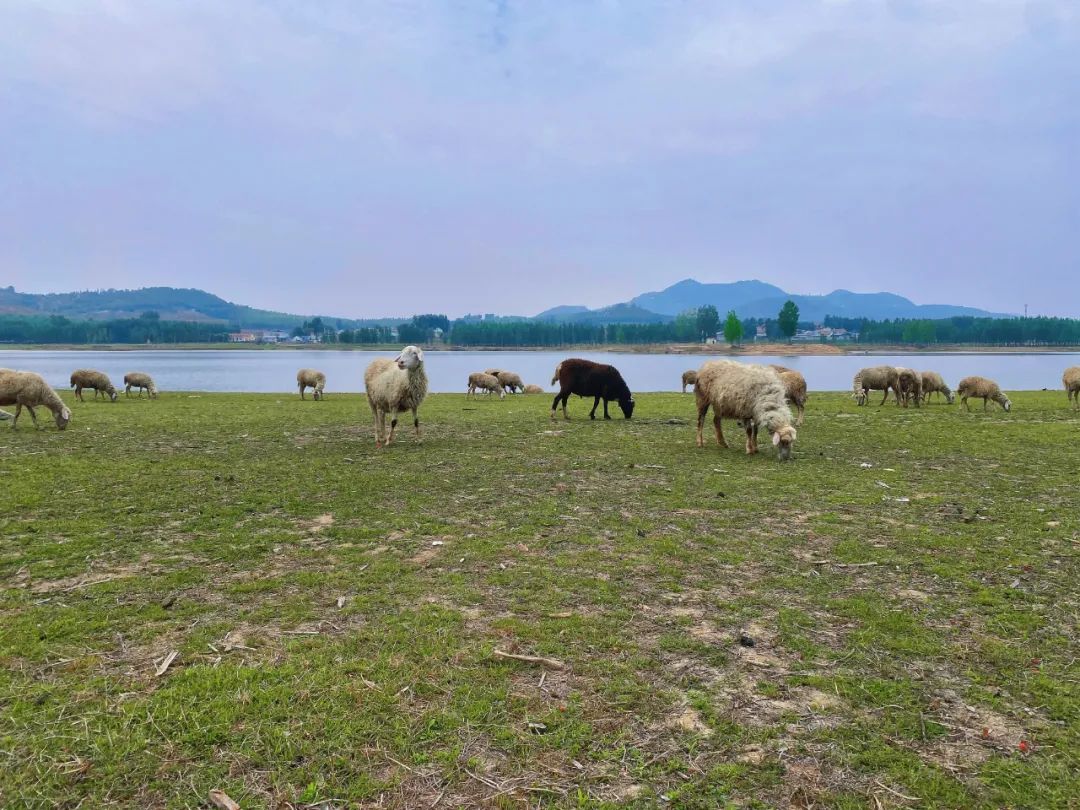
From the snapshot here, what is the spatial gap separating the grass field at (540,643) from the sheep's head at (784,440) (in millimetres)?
2411

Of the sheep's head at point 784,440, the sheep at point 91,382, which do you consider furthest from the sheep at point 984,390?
the sheep at point 91,382

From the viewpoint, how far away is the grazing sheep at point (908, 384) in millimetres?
25172

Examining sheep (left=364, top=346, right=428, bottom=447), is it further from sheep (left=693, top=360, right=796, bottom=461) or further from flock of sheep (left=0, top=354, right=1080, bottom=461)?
sheep (left=693, top=360, right=796, bottom=461)

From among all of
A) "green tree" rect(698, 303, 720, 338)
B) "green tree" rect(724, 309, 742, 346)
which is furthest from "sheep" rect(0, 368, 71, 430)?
"green tree" rect(698, 303, 720, 338)

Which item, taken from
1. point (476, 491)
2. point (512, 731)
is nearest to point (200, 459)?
point (476, 491)

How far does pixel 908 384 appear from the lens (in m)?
25.4

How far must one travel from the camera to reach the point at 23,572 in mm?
6145

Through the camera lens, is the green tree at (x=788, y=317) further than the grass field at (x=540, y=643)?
Yes

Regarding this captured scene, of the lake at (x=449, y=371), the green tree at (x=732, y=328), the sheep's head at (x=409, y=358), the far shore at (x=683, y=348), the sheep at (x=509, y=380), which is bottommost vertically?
the lake at (x=449, y=371)

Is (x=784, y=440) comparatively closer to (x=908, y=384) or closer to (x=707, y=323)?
(x=908, y=384)

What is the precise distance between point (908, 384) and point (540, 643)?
2627 centimetres

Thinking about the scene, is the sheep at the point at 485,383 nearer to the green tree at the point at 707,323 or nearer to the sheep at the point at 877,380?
the sheep at the point at 877,380

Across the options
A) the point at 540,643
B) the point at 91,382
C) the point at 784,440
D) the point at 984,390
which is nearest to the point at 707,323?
the point at 984,390

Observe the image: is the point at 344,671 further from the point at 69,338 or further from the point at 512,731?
the point at 69,338
